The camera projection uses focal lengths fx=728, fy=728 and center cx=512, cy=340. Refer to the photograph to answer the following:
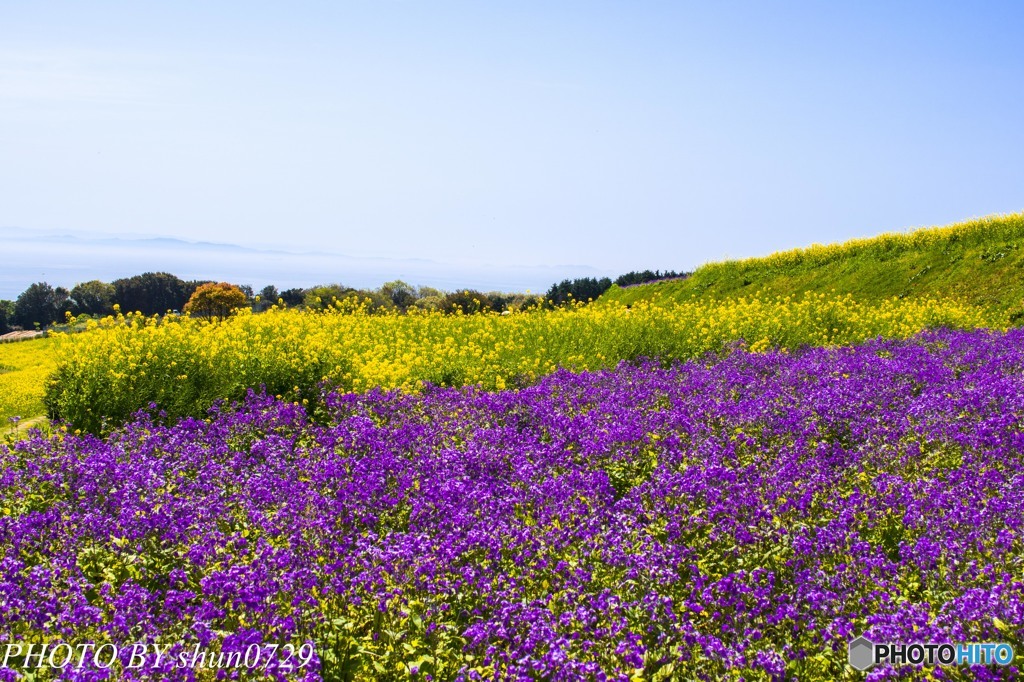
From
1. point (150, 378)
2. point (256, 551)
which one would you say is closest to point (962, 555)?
point (256, 551)

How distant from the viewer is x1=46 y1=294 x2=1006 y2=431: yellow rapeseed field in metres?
10.1

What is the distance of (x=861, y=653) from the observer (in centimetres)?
354

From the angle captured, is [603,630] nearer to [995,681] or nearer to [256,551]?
[995,681]

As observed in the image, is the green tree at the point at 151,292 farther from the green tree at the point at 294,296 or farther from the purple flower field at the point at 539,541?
the purple flower field at the point at 539,541

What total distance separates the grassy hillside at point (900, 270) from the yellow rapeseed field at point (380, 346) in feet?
9.62

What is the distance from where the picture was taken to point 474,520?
482cm

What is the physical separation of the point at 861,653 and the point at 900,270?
23.2 m

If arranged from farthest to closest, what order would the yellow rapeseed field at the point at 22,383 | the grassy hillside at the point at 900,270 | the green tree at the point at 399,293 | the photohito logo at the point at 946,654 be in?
the green tree at the point at 399,293 < the grassy hillside at the point at 900,270 < the yellow rapeseed field at the point at 22,383 < the photohito logo at the point at 946,654

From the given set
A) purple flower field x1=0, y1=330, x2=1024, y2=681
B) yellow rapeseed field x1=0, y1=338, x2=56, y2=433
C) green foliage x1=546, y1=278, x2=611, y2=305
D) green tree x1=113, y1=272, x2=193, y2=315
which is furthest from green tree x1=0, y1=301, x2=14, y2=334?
purple flower field x1=0, y1=330, x2=1024, y2=681

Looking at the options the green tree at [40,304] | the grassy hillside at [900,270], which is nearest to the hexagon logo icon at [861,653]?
the grassy hillside at [900,270]

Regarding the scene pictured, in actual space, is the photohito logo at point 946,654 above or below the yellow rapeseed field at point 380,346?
below

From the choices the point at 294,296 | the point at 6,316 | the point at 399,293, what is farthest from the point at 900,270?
the point at 6,316

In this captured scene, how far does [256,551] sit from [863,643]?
136 inches

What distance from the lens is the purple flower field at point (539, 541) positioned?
11.9 feet
